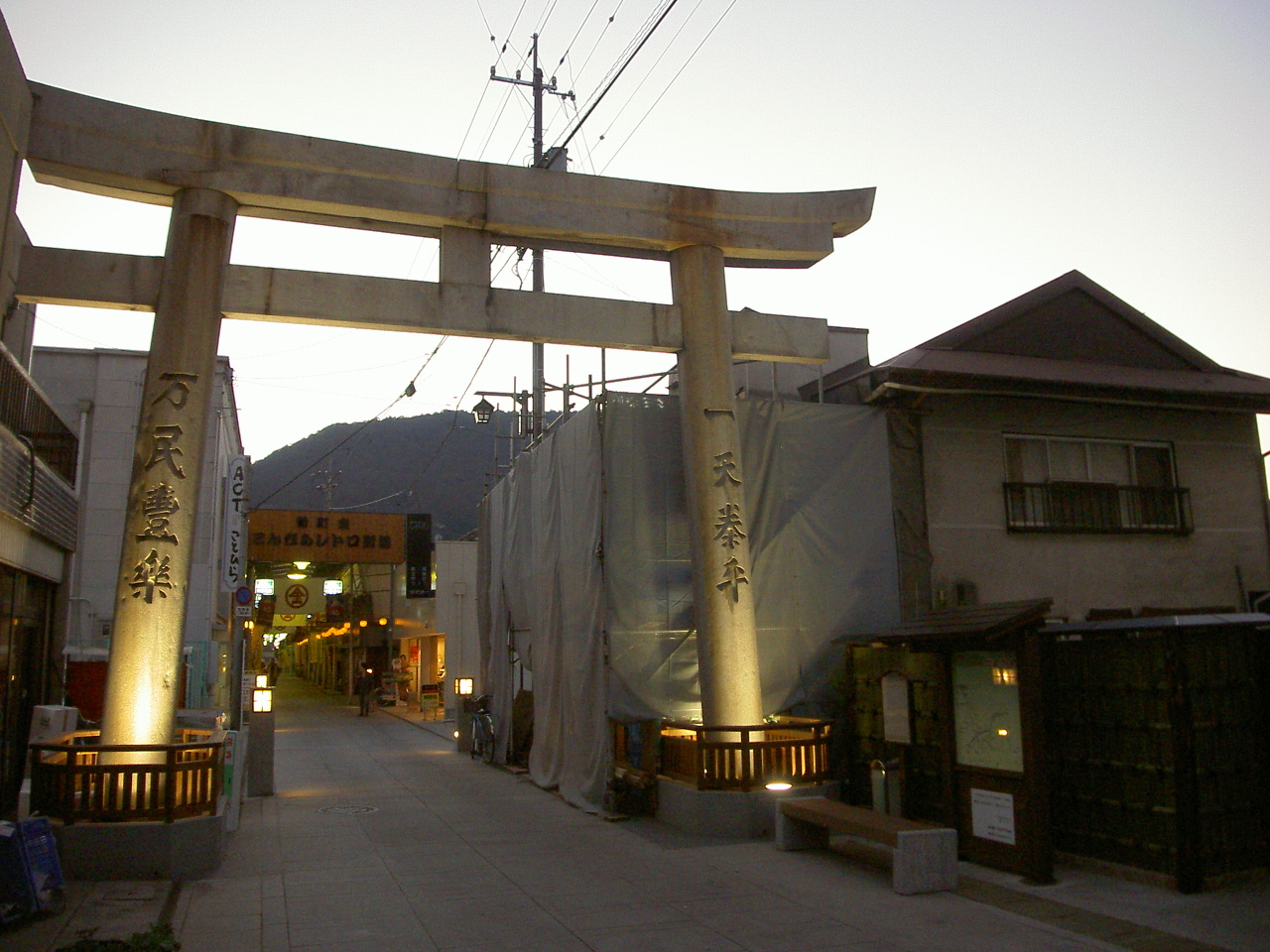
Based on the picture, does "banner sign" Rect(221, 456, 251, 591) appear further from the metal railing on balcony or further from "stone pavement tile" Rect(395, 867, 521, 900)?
"stone pavement tile" Rect(395, 867, 521, 900)

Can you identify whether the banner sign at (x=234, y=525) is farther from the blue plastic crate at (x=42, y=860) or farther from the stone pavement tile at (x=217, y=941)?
the stone pavement tile at (x=217, y=941)

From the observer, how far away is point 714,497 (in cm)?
1343

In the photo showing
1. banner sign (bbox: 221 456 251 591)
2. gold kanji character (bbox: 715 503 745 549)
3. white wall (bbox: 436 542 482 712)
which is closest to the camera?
gold kanji character (bbox: 715 503 745 549)

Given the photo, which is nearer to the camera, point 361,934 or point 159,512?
point 361,934

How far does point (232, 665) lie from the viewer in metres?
18.0

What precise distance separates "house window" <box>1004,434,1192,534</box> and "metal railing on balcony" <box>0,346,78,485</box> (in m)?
14.3

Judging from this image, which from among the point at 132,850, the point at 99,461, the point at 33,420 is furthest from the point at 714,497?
the point at 99,461

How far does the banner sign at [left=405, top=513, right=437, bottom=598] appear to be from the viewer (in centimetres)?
3725

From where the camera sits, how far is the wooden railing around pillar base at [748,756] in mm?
12273

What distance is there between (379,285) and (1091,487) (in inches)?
476

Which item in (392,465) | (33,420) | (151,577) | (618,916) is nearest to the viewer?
(618,916)

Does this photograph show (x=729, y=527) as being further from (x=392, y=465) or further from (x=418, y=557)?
(x=392, y=465)

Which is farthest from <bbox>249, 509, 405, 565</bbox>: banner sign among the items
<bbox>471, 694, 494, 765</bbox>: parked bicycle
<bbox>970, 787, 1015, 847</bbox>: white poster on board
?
<bbox>970, 787, 1015, 847</bbox>: white poster on board

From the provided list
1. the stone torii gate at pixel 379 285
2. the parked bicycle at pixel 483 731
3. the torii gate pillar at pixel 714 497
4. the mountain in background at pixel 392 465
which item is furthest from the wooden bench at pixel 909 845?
the mountain in background at pixel 392 465
